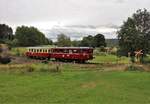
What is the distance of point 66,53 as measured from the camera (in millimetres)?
61719

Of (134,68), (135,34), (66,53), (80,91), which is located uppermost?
(135,34)

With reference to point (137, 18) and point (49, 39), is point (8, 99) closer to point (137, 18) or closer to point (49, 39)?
point (137, 18)

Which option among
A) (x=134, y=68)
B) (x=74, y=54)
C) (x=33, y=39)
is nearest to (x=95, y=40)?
(x=33, y=39)

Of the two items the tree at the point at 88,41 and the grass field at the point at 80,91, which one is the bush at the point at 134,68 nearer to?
the grass field at the point at 80,91

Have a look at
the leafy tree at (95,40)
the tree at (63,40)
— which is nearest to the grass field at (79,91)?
the tree at (63,40)

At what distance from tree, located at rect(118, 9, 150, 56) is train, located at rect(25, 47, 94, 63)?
8.00m

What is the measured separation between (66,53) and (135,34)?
12.1m

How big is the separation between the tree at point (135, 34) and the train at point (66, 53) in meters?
8.00

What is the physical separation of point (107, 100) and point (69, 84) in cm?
750

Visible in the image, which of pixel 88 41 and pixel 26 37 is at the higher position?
pixel 26 37

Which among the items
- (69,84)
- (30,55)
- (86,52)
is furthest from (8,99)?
(30,55)

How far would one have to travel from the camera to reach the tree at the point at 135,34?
64.4 metres

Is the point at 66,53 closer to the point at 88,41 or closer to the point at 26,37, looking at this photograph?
the point at 26,37

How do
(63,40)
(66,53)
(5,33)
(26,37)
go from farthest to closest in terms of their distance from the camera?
(5,33)
(26,37)
(63,40)
(66,53)
